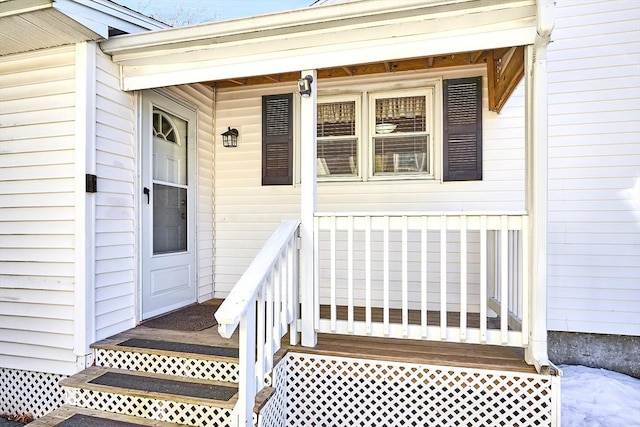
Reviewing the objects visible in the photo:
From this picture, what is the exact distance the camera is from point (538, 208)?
2381mm

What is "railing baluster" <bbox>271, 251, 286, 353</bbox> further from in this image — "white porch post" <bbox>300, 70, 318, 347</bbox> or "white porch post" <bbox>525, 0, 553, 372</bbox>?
"white porch post" <bbox>525, 0, 553, 372</bbox>

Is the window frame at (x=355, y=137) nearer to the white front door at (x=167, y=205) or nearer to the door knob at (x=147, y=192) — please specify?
A: the white front door at (x=167, y=205)

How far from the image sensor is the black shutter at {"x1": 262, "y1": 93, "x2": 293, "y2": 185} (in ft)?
14.3

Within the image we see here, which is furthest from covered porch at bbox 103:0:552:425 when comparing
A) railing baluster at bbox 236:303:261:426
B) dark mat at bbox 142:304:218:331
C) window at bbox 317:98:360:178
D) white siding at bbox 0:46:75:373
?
window at bbox 317:98:360:178

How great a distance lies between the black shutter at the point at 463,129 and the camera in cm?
380

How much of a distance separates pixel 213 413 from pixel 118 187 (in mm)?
2035

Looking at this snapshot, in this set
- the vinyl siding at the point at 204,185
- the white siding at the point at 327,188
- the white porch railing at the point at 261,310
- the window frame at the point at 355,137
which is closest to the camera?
the white porch railing at the point at 261,310

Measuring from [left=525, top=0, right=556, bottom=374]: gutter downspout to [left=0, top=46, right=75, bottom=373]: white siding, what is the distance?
340 centimetres

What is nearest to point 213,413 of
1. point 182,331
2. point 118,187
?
point 182,331

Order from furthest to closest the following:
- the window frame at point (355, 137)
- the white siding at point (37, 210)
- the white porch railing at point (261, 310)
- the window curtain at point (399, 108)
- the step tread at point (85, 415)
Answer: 1. the window frame at point (355, 137)
2. the window curtain at point (399, 108)
3. the white siding at point (37, 210)
4. the step tread at point (85, 415)
5. the white porch railing at point (261, 310)

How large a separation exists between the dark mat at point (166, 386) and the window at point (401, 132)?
264cm

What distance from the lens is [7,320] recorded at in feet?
10.3

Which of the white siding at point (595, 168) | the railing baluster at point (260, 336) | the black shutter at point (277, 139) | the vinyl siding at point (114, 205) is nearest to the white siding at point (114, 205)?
the vinyl siding at point (114, 205)

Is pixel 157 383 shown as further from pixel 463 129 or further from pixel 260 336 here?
pixel 463 129
